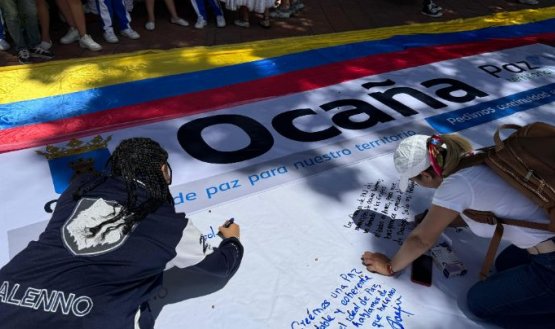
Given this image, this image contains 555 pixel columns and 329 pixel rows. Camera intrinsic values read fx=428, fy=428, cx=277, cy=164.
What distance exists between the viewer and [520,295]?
1491 millimetres

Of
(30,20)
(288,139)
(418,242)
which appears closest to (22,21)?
(30,20)

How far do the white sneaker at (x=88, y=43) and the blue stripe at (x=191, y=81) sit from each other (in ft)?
2.88

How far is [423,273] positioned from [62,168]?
1830 mm

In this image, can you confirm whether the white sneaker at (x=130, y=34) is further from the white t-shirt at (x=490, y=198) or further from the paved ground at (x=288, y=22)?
the white t-shirt at (x=490, y=198)

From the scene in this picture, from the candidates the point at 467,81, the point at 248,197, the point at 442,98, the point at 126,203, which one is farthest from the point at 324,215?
the point at 467,81

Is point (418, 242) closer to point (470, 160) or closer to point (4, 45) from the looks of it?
point (470, 160)

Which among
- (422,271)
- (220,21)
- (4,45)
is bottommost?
(422,271)

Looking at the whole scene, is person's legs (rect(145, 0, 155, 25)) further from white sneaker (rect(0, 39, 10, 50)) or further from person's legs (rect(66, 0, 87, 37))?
white sneaker (rect(0, 39, 10, 50))

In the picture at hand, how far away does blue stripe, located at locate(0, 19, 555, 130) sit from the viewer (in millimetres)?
2625

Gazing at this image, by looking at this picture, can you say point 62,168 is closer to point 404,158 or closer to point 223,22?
point 404,158

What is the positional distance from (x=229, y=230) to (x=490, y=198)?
1.05 meters

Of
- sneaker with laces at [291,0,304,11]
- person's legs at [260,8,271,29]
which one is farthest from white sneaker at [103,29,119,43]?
sneaker with laces at [291,0,304,11]

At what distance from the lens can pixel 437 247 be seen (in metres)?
1.91

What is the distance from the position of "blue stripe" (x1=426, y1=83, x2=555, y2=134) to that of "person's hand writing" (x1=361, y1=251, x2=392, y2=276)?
4.17 ft
